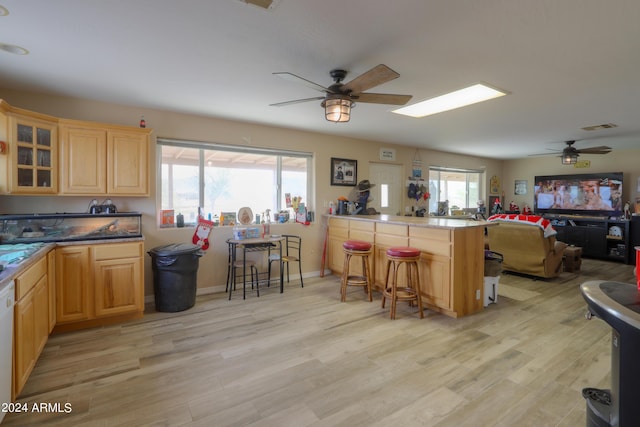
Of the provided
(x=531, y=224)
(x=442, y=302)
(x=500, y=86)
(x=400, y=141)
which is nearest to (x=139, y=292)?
(x=442, y=302)

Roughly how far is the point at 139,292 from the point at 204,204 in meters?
A: 1.48

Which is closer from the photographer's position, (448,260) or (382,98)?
(382,98)

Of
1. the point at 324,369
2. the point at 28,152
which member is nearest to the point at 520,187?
the point at 324,369

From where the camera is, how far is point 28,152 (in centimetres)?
289

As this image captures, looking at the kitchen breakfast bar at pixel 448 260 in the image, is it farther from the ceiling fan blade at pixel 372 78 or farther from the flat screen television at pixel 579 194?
the flat screen television at pixel 579 194

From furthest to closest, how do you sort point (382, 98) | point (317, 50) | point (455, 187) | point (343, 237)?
1. point (455, 187)
2. point (343, 237)
3. point (382, 98)
4. point (317, 50)

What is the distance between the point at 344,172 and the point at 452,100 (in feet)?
7.76

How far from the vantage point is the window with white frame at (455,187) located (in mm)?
7145

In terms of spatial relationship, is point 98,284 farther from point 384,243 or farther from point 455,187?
point 455,187

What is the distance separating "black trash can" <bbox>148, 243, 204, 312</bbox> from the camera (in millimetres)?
3455

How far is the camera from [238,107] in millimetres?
3695

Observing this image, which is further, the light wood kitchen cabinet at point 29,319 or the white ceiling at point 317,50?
the light wood kitchen cabinet at point 29,319

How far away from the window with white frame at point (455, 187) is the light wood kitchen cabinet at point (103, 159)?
229 inches

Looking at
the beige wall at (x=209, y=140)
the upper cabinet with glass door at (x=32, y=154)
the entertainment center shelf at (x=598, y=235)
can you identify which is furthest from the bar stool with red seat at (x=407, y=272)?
the entertainment center shelf at (x=598, y=235)
